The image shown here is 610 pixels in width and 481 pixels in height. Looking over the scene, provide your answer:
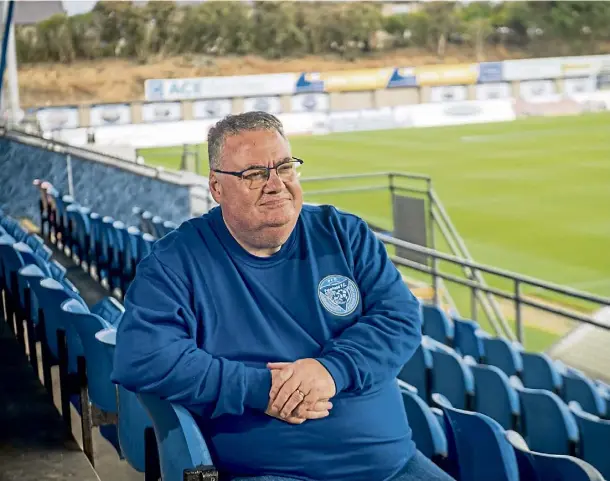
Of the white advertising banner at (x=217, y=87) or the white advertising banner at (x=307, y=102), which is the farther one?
the white advertising banner at (x=307, y=102)

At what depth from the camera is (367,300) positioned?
157 centimetres

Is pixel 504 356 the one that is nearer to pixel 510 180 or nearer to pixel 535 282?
pixel 535 282

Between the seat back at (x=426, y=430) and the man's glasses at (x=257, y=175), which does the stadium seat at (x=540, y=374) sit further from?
the man's glasses at (x=257, y=175)

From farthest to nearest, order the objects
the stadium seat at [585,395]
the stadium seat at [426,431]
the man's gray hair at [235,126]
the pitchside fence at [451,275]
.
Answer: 1. the pitchside fence at [451,275]
2. the stadium seat at [585,395]
3. the stadium seat at [426,431]
4. the man's gray hair at [235,126]

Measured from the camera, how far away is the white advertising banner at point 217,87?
26328 millimetres

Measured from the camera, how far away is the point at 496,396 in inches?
103

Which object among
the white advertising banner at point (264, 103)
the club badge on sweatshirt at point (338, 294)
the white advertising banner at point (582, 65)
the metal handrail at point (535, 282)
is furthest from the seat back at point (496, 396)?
the white advertising banner at point (582, 65)

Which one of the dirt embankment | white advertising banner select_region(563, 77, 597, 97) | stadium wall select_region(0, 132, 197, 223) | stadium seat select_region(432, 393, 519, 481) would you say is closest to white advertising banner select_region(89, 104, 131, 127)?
the dirt embankment

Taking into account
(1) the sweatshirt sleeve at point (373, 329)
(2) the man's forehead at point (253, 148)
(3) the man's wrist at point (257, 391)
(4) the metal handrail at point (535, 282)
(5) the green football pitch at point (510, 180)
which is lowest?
(5) the green football pitch at point (510, 180)

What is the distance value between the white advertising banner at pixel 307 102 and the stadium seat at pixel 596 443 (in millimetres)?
25928

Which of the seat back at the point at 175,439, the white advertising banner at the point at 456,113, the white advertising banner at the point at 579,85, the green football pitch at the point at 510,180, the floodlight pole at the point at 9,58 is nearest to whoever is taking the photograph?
the seat back at the point at 175,439

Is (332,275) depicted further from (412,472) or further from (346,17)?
(346,17)

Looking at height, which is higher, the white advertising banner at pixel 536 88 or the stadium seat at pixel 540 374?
the stadium seat at pixel 540 374

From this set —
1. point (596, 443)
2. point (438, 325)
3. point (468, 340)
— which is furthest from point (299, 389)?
point (438, 325)
